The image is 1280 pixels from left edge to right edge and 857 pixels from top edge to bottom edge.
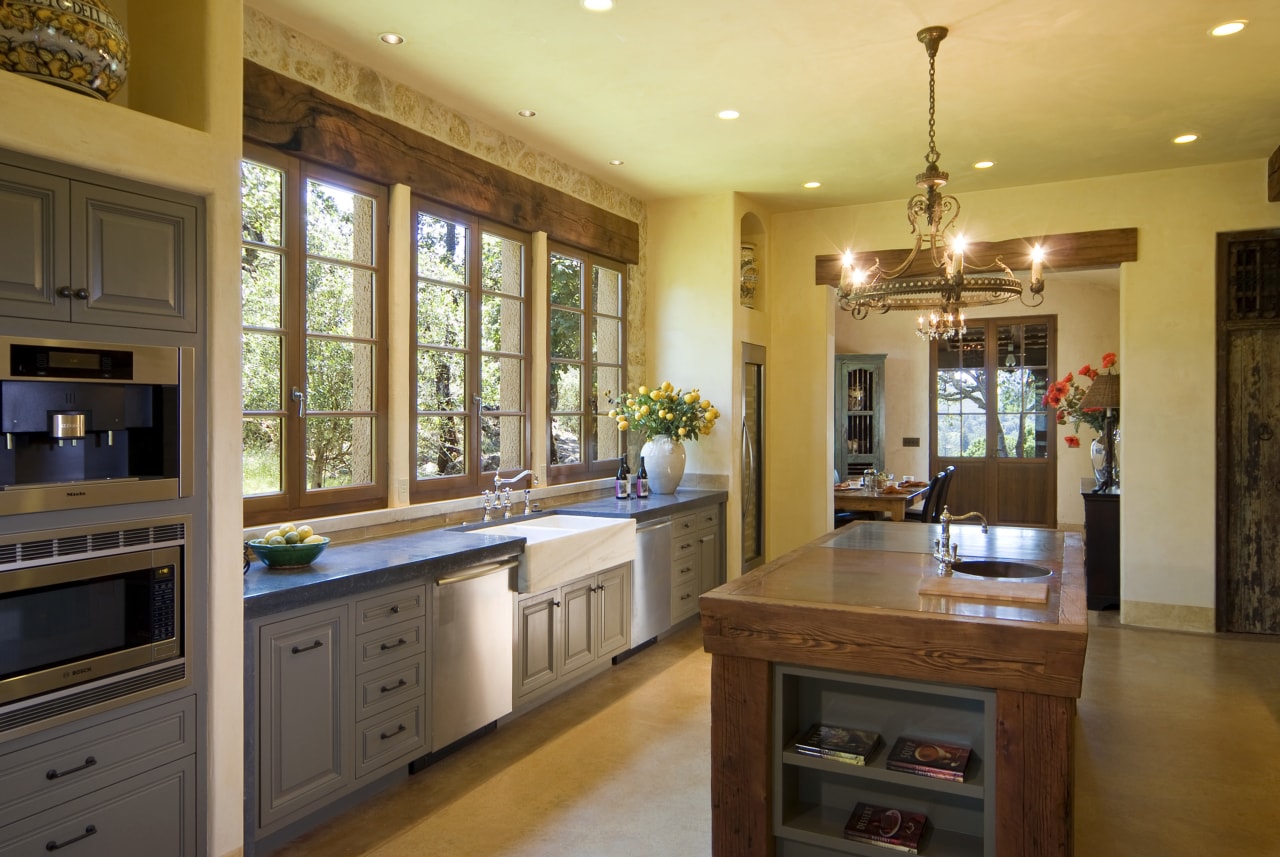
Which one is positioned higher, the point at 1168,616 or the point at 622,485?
the point at 622,485

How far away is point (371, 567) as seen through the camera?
3.06 metres

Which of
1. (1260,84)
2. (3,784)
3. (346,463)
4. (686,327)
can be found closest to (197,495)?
(3,784)

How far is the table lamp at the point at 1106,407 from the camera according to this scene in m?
5.98

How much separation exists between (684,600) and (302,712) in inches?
119

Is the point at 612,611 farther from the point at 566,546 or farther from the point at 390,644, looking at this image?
the point at 390,644

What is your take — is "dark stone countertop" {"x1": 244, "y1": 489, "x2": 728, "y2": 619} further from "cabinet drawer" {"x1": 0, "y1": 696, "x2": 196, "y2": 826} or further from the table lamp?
the table lamp

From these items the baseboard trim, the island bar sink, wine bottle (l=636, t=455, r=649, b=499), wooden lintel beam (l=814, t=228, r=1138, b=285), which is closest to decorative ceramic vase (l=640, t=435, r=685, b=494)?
wine bottle (l=636, t=455, r=649, b=499)

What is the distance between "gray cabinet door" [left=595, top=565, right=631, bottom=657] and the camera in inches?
177

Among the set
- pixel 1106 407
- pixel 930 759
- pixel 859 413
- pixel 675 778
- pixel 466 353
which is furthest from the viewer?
pixel 859 413

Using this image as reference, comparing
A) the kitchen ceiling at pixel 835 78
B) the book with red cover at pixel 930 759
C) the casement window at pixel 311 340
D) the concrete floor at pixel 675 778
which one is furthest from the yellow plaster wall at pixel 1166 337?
the casement window at pixel 311 340

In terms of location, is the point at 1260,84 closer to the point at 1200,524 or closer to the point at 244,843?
the point at 1200,524

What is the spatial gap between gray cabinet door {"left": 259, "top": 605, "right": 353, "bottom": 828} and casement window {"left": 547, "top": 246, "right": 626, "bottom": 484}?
2380mm

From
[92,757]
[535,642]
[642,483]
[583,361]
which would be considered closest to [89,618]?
[92,757]

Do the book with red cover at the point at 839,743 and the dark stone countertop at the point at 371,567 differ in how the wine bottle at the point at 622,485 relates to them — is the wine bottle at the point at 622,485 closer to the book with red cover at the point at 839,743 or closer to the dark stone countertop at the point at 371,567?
the dark stone countertop at the point at 371,567
